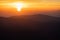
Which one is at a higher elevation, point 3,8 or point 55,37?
point 3,8

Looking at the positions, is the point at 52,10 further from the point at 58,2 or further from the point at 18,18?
the point at 18,18

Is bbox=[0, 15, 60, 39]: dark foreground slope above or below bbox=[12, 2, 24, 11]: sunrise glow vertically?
below

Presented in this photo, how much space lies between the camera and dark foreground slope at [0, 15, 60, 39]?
106 centimetres

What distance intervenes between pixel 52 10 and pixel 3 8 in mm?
470

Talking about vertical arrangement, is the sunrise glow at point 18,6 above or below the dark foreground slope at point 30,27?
above

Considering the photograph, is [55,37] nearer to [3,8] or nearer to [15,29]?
[15,29]

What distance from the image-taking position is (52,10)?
110 centimetres

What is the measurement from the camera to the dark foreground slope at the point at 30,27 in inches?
41.6

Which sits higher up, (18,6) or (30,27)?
(18,6)

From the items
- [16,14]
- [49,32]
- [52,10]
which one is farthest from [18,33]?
[52,10]

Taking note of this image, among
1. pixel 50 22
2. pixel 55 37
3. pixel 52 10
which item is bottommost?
pixel 55 37

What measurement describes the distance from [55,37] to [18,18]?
392 mm

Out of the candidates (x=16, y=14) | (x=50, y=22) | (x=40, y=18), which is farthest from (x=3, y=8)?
(x=50, y=22)

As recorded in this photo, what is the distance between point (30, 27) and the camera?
1070 millimetres
